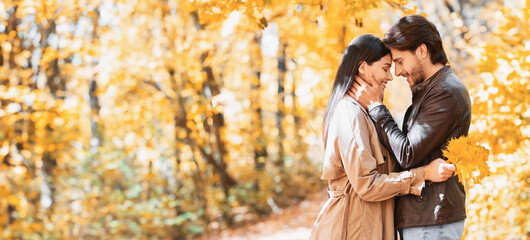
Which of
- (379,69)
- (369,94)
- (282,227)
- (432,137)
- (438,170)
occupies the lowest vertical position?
(282,227)

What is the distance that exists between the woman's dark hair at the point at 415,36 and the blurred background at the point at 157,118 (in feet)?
8.42

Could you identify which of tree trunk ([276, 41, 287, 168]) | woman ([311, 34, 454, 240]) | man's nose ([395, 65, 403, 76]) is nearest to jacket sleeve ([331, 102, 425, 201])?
woman ([311, 34, 454, 240])

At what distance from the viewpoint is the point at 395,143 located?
2.27 m

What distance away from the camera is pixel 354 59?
2.47m

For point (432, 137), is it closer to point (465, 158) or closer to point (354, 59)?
point (465, 158)

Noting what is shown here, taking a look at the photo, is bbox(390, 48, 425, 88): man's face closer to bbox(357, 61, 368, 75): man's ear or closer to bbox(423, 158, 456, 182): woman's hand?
bbox(357, 61, 368, 75): man's ear

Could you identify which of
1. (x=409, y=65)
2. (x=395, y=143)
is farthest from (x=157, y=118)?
(x=395, y=143)

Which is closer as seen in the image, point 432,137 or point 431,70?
point 432,137

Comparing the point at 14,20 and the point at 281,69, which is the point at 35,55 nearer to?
the point at 14,20

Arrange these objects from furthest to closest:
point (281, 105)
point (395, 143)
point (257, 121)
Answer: point (281, 105) → point (257, 121) → point (395, 143)

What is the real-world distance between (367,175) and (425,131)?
32cm

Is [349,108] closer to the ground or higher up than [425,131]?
higher up

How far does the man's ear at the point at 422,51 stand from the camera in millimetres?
2375

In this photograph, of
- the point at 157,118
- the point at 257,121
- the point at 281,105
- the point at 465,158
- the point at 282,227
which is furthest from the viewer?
the point at 281,105
